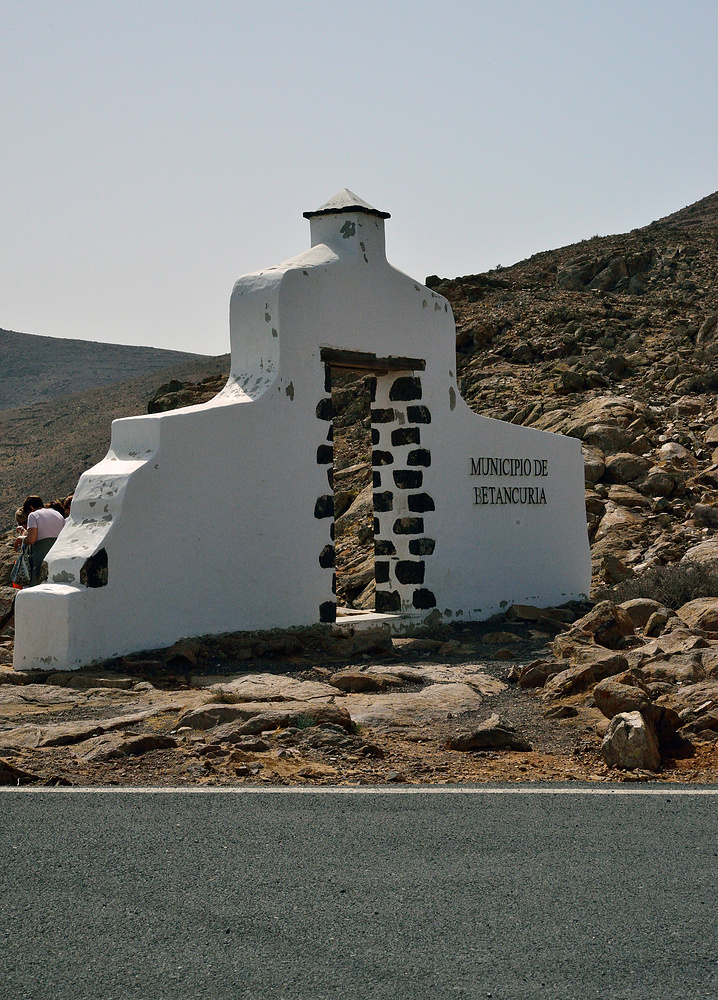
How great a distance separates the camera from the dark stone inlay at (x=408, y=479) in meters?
12.5

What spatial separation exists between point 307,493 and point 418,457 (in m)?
1.80

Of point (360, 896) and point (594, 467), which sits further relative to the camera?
point (594, 467)

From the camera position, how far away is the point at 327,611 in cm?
1124

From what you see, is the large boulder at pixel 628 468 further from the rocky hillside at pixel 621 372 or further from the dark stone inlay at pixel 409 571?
the dark stone inlay at pixel 409 571

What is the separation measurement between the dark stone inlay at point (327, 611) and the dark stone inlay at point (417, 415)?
8.11ft

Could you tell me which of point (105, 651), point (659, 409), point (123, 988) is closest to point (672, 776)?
point (123, 988)

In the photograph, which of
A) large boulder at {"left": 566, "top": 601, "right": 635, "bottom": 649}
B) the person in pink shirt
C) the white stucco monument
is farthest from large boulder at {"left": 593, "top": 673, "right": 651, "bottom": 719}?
the person in pink shirt

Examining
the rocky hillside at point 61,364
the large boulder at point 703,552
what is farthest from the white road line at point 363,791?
the rocky hillside at point 61,364

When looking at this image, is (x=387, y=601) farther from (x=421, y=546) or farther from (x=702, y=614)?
(x=702, y=614)

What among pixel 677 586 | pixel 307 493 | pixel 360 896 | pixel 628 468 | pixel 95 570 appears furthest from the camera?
pixel 628 468

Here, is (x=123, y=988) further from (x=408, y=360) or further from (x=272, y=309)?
(x=408, y=360)

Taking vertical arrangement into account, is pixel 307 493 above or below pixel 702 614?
above

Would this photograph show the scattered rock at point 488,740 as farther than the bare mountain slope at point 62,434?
No

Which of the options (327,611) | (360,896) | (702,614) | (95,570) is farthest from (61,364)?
(360,896)
